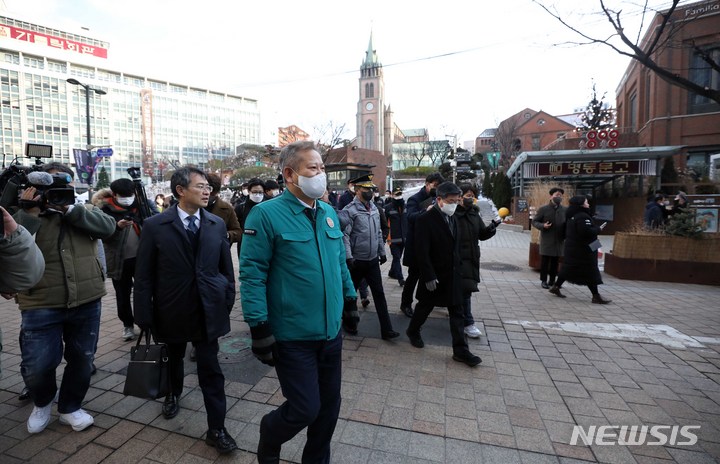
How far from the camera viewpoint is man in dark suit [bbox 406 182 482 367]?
4.14 meters

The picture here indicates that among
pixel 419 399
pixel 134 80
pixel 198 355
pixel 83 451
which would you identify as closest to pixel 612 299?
pixel 419 399

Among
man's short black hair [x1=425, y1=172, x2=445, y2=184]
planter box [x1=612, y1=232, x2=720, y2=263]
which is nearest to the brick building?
planter box [x1=612, y1=232, x2=720, y2=263]

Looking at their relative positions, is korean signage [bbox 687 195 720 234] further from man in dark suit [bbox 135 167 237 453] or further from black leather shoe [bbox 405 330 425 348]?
man in dark suit [bbox 135 167 237 453]

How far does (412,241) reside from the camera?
5.89 metres

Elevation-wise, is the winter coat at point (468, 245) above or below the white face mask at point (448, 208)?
below

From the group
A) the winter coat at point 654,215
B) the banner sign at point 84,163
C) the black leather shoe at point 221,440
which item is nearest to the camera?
the black leather shoe at point 221,440

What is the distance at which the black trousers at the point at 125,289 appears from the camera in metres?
4.50

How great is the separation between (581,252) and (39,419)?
24.3 ft

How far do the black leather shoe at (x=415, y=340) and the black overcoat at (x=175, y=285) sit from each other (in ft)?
8.36

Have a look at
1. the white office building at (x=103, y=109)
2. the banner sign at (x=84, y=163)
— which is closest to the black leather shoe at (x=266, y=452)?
the banner sign at (x=84, y=163)

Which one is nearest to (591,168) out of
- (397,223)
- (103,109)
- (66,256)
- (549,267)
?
(549,267)

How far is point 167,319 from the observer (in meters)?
2.69

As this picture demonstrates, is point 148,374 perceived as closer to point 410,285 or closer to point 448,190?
point 448,190
